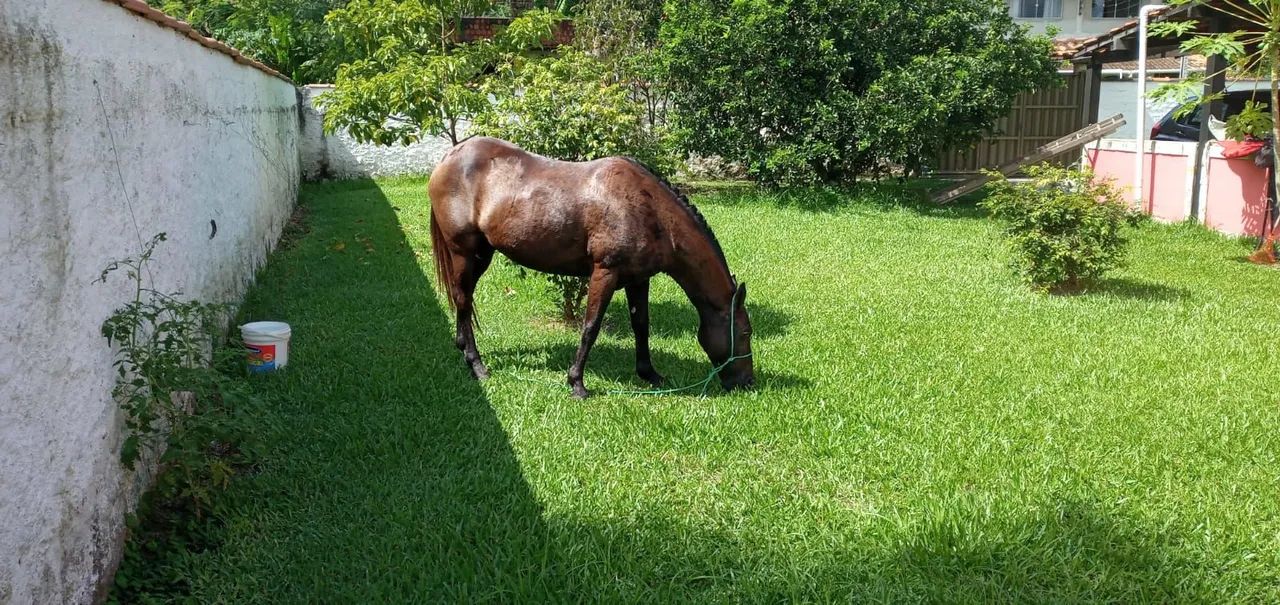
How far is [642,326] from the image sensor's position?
5934 millimetres

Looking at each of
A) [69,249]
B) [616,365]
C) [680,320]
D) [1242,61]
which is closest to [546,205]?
[616,365]

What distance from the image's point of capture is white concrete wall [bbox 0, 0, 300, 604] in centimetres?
265

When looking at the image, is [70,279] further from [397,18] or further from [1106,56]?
[1106,56]

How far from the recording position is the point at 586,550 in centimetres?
369

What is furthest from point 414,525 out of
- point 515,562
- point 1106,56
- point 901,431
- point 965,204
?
point 1106,56

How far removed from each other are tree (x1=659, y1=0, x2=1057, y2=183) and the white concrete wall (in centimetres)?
1087

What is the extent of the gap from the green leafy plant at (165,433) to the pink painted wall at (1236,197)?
11583 millimetres

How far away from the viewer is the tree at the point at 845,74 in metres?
14.1

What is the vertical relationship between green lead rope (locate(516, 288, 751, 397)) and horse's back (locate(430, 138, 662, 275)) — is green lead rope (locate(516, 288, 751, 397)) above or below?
below

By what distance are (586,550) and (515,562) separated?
0.95 feet

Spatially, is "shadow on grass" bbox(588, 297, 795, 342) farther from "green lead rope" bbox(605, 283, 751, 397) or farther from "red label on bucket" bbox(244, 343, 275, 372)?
"red label on bucket" bbox(244, 343, 275, 372)

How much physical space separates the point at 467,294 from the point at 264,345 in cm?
129

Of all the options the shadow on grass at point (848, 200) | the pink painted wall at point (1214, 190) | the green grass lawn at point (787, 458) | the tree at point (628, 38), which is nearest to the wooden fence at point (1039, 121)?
the shadow on grass at point (848, 200)

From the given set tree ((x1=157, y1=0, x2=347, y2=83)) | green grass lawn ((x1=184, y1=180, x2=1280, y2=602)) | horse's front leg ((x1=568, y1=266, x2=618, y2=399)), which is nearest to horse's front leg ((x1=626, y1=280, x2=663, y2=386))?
green grass lawn ((x1=184, y1=180, x2=1280, y2=602))
